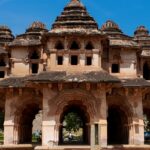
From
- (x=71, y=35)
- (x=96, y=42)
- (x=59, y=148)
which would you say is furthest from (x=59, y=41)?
(x=59, y=148)

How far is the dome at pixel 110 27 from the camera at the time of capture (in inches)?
997

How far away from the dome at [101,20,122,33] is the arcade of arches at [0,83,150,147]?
16.0ft

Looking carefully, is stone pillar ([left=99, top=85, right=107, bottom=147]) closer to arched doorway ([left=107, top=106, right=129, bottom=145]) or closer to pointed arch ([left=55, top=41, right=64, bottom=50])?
arched doorway ([left=107, top=106, right=129, bottom=145])

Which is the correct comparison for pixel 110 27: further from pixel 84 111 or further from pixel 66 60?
pixel 84 111

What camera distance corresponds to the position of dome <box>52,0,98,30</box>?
21.8 metres

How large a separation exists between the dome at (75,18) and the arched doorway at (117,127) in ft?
18.7

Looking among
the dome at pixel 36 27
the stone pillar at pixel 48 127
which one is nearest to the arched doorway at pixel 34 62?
→ the dome at pixel 36 27

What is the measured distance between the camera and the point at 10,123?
22.6 metres

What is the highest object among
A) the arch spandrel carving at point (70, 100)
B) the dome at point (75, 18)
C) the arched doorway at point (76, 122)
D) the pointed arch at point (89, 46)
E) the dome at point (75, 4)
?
the dome at point (75, 4)

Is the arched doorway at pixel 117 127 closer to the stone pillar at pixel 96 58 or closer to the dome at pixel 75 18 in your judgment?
the stone pillar at pixel 96 58

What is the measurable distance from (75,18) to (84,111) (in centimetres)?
573

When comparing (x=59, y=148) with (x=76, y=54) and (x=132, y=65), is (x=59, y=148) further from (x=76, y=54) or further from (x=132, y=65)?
(x=132, y=65)

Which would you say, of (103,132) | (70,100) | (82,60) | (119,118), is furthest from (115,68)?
(103,132)

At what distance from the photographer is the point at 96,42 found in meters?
21.4
